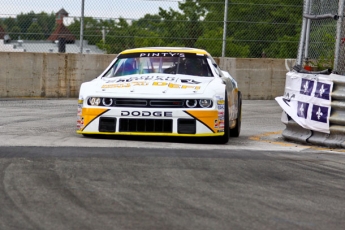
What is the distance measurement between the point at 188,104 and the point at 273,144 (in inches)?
60.1

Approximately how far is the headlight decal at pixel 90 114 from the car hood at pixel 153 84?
244 millimetres

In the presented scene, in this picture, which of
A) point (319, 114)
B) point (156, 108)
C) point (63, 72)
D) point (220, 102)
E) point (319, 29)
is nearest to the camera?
point (156, 108)

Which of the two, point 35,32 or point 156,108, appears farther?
point 35,32

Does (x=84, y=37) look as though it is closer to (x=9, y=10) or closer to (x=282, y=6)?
(x=9, y=10)

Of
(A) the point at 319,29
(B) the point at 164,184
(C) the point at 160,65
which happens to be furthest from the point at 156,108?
(A) the point at 319,29

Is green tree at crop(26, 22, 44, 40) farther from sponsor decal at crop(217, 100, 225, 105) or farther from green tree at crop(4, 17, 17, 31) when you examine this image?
sponsor decal at crop(217, 100, 225, 105)

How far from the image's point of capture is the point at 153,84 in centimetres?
1001

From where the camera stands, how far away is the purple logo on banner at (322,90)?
34.1 feet

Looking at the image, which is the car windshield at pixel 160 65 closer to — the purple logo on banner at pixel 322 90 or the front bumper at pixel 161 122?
the front bumper at pixel 161 122

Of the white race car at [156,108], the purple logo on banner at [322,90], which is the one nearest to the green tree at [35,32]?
the white race car at [156,108]

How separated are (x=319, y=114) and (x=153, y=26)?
11.6 m

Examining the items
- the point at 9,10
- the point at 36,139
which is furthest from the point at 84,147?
the point at 9,10

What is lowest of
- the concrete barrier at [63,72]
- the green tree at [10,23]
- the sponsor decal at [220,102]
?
the concrete barrier at [63,72]

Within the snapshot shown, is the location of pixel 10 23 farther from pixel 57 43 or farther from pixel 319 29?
pixel 319 29
